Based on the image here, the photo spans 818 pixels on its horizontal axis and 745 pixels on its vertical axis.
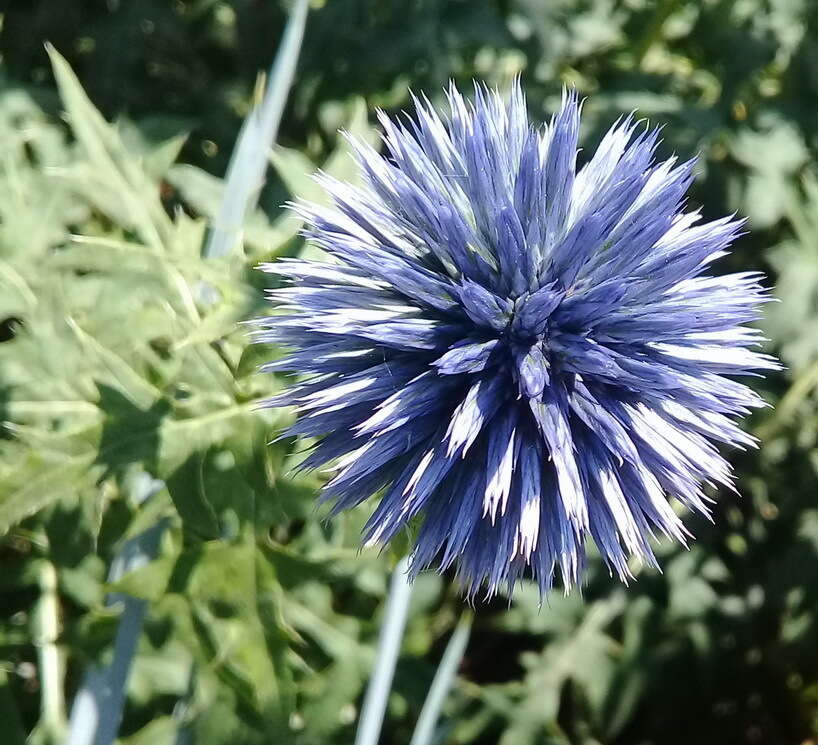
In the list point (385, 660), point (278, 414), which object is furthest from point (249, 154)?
point (385, 660)

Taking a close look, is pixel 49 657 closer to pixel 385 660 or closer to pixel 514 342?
pixel 385 660

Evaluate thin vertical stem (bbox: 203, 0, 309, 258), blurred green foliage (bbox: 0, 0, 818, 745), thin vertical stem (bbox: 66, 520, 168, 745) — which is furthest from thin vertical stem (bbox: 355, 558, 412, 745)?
thin vertical stem (bbox: 203, 0, 309, 258)

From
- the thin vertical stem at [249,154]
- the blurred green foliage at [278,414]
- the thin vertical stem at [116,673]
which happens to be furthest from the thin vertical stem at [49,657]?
the thin vertical stem at [249,154]

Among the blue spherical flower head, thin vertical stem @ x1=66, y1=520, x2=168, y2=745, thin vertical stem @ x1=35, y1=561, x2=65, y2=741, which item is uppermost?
the blue spherical flower head

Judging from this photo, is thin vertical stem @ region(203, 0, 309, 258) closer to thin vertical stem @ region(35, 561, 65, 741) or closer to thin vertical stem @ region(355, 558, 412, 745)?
thin vertical stem @ region(355, 558, 412, 745)

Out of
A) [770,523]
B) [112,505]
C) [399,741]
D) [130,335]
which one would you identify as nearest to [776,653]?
[770,523]
